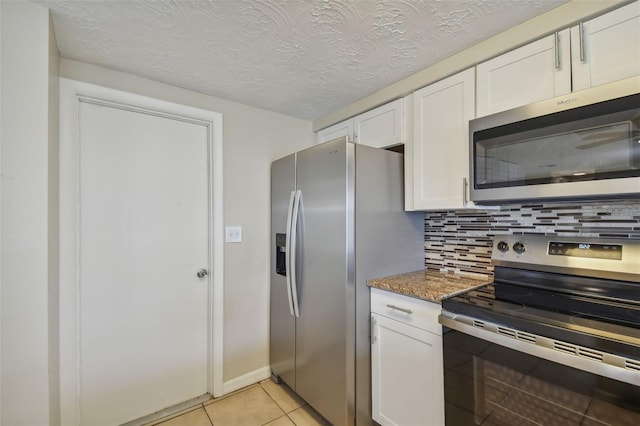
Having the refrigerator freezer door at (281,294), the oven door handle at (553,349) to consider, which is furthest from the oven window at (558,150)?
the refrigerator freezer door at (281,294)

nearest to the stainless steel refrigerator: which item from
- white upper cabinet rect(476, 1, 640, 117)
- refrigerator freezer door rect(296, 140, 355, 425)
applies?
refrigerator freezer door rect(296, 140, 355, 425)

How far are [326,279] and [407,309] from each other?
1.57ft

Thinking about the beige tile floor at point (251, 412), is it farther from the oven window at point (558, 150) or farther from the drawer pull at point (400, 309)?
the oven window at point (558, 150)

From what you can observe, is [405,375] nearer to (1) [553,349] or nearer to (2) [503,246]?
(1) [553,349]

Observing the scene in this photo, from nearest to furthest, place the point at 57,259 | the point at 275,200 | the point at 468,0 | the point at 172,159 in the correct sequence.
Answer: the point at 468,0
the point at 57,259
the point at 172,159
the point at 275,200

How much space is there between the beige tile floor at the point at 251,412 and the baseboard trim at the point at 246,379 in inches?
1.5

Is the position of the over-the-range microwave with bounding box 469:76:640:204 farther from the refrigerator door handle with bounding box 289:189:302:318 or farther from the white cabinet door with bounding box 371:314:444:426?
the refrigerator door handle with bounding box 289:189:302:318

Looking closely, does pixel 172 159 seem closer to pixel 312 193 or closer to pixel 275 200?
pixel 275 200

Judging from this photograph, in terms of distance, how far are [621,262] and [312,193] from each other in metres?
1.48

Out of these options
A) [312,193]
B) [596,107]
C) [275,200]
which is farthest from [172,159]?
→ [596,107]

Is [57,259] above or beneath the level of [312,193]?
beneath

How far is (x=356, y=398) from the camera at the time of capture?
1571 millimetres
